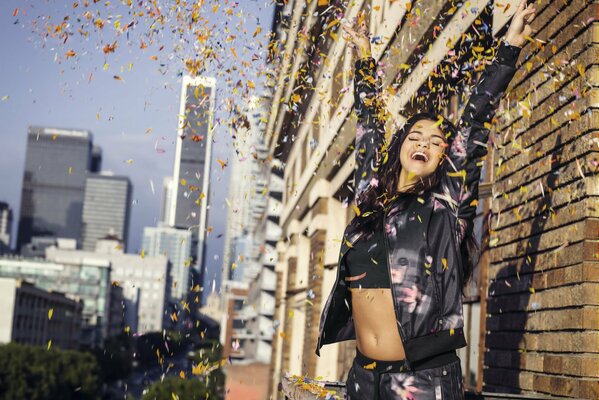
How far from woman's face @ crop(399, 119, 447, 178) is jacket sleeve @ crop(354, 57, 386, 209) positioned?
0.37 meters

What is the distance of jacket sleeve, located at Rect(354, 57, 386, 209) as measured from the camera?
4484 mm

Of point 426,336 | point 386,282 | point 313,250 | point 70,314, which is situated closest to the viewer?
point 426,336

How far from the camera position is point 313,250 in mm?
15945

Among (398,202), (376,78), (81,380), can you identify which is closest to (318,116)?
(376,78)

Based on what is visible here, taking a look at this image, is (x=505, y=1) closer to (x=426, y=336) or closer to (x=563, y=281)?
(x=563, y=281)

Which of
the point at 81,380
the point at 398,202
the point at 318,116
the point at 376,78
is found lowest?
the point at 81,380

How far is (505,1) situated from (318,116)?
38.6 ft

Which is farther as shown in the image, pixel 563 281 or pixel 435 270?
pixel 563 281

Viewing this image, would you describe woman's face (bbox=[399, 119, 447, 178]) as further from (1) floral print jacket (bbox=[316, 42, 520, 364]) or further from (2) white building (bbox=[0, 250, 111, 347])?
(2) white building (bbox=[0, 250, 111, 347])

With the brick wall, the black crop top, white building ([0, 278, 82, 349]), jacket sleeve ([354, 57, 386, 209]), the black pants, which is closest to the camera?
the black pants

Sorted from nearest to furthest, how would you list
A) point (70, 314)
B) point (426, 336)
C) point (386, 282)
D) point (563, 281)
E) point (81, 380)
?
point (426, 336) < point (386, 282) < point (563, 281) < point (81, 380) < point (70, 314)

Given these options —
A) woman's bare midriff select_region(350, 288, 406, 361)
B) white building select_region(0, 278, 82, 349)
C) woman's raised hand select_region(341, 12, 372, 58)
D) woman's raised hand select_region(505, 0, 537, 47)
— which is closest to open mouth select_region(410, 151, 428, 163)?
woman's bare midriff select_region(350, 288, 406, 361)

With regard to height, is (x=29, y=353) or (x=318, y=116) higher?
(x=318, y=116)

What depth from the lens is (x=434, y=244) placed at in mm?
3682
